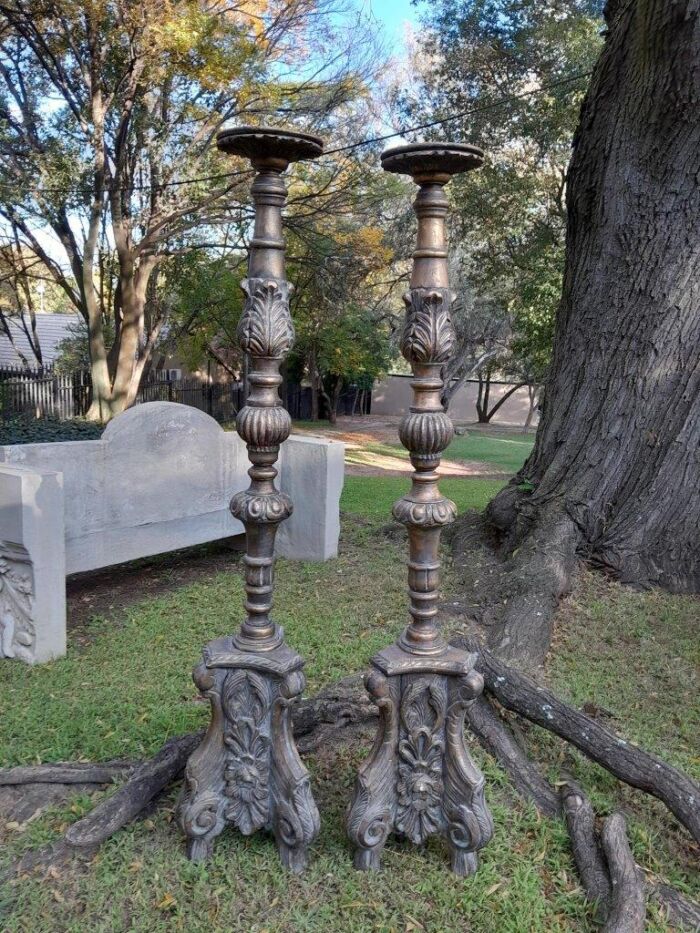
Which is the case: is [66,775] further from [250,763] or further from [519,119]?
[519,119]

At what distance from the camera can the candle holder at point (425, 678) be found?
2.11 meters

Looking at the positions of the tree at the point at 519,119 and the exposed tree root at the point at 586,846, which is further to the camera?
the tree at the point at 519,119

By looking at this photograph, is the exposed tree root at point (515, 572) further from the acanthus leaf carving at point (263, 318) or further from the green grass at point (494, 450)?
the green grass at point (494, 450)

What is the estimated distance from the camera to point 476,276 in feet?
39.3

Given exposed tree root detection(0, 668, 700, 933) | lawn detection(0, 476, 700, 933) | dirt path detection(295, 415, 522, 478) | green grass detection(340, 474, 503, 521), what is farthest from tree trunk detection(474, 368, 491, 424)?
exposed tree root detection(0, 668, 700, 933)

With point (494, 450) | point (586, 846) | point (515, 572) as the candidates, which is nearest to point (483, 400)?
point (494, 450)

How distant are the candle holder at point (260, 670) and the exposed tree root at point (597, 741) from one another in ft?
3.28

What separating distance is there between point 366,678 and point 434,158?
59.6 inches

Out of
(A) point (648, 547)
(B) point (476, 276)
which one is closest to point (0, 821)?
(A) point (648, 547)

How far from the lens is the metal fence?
1498 centimetres

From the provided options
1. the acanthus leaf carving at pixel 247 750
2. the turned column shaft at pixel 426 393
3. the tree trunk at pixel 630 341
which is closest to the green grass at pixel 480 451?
the tree trunk at pixel 630 341

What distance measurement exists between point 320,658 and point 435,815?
1522mm

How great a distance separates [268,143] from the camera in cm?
205

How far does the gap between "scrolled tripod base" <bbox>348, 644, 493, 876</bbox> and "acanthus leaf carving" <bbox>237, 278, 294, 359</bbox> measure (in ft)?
3.30
